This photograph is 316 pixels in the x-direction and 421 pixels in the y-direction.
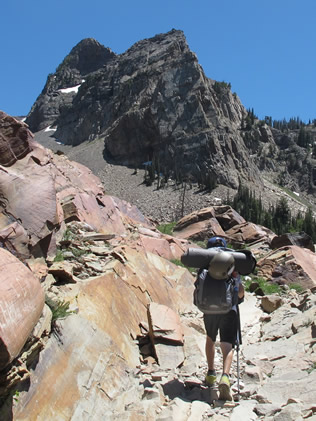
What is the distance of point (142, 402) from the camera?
487cm

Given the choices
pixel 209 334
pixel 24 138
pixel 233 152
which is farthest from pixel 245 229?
pixel 233 152

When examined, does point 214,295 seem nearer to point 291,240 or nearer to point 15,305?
point 15,305

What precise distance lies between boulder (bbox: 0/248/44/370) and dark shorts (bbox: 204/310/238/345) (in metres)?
2.11

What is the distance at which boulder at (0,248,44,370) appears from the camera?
3.77 metres

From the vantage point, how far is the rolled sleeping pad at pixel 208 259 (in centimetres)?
535

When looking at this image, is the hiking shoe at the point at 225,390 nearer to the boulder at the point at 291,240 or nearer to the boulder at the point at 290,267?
the boulder at the point at 290,267

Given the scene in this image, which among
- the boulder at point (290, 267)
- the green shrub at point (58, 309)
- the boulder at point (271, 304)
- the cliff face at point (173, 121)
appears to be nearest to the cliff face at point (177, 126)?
the cliff face at point (173, 121)

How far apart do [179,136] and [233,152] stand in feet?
42.7

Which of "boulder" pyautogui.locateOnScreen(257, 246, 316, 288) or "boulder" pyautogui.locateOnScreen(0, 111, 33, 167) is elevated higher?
"boulder" pyautogui.locateOnScreen(0, 111, 33, 167)

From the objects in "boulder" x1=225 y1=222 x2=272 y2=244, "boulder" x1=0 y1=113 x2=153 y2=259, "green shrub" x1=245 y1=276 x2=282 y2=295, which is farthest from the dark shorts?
"boulder" x1=225 y1=222 x2=272 y2=244

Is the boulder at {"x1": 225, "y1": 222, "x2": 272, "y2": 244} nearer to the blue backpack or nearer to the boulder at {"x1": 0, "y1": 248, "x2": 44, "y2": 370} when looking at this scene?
the blue backpack

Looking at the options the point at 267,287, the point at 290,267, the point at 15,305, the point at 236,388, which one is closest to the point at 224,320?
the point at 236,388

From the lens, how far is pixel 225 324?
17.6ft

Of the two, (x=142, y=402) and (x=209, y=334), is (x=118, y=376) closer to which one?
(x=142, y=402)
